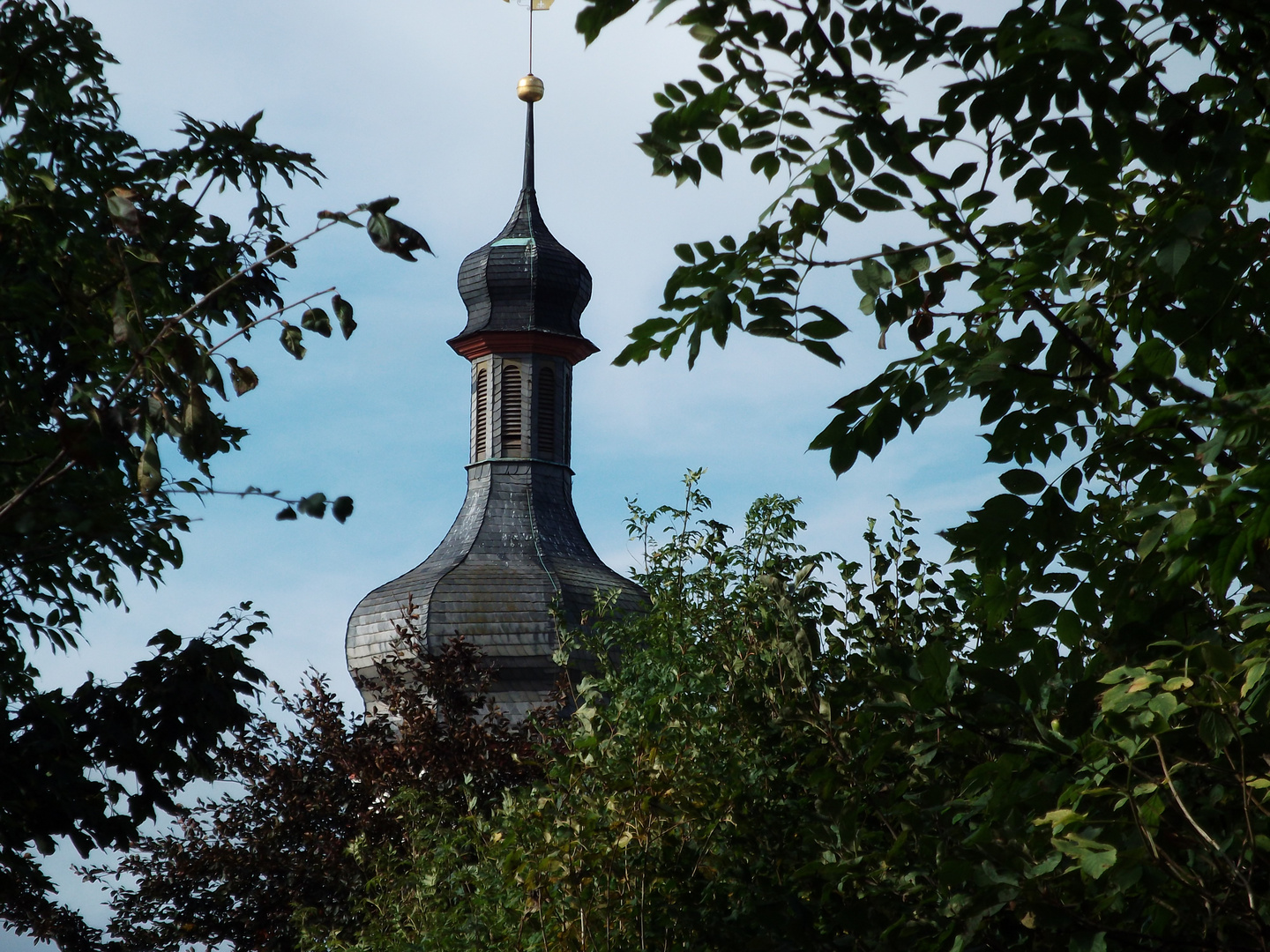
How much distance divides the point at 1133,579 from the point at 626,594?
2200 cm

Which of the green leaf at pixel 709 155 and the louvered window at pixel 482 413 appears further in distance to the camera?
the louvered window at pixel 482 413

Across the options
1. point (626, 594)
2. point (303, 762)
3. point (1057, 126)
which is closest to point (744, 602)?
point (1057, 126)

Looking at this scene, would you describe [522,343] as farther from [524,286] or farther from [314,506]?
[314,506]

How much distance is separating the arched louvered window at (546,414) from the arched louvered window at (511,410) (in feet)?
1.47

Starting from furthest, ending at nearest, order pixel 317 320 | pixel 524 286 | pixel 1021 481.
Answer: pixel 524 286, pixel 317 320, pixel 1021 481

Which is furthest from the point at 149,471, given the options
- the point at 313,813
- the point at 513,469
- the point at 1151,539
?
the point at 513,469

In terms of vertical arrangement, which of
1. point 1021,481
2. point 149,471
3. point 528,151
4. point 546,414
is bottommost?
point 1021,481

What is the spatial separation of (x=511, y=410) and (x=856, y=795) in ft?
77.3

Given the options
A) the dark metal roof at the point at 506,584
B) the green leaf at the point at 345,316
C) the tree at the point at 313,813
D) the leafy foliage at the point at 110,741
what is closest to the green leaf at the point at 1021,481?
the green leaf at the point at 345,316

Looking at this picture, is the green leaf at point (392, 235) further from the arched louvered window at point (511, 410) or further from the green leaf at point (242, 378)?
the arched louvered window at point (511, 410)

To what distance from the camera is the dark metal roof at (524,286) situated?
1136 inches

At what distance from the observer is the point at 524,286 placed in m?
28.9

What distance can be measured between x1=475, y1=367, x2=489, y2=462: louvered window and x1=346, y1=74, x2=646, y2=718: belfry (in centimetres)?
2

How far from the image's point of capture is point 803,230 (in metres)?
3.68
